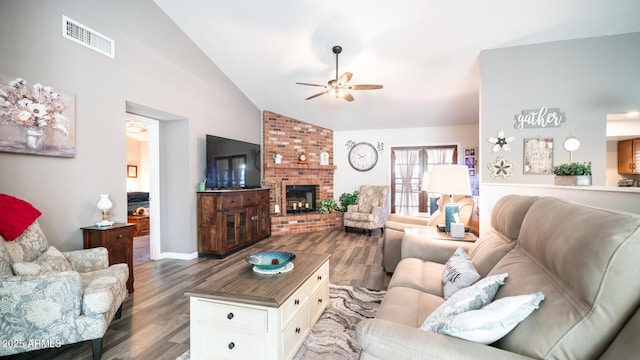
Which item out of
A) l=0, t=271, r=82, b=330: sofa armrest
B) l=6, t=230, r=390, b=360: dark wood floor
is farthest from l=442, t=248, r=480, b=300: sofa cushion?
l=0, t=271, r=82, b=330: sofa armrest

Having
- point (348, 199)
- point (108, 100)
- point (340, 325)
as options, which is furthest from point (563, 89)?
point (108, 100)

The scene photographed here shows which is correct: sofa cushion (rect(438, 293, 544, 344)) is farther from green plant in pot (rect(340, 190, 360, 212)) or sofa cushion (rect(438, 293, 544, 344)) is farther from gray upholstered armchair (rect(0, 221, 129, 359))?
green plant in pot (rect(340, 190, 360, 212))

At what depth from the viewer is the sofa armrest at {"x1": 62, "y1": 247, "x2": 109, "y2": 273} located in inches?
85.7

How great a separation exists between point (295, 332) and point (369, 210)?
4338 millimetres

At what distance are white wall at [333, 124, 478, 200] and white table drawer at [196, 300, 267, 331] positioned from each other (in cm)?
529

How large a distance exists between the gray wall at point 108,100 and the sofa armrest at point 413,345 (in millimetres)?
2894

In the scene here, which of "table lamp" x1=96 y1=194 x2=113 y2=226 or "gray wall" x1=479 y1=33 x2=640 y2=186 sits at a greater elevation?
"gray wall" x1=479 y1=33 x2=640 y2=186

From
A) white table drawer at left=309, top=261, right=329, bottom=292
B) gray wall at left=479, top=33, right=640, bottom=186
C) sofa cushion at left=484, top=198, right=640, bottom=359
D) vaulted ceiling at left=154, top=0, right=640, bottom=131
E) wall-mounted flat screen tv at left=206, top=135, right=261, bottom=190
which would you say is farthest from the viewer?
wall-mounted flat screen tv at left=206, top=135, right=261, bottom=190

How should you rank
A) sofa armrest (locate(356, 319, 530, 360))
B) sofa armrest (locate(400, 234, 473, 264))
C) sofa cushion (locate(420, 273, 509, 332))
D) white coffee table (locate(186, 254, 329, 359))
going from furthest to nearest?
sofa armrest (locate(400, 234, 473, 264)) → white coffee table (locate(186, 254, 329, 359)) → sofa cushion (locate(420, 273, 509, 332)) → sofa armrest (locate(356, 319, 530, 360))

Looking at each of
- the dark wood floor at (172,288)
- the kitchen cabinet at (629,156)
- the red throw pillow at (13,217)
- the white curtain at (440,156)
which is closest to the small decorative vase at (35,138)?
the red throw pillow at (13,217)

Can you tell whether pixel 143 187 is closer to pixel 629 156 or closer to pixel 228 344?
pixel 228 344

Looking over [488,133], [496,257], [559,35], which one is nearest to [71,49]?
[496,257]

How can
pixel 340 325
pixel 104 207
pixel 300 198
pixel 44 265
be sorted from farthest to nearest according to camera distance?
pixel 300 198 < pixel 104 207 < pixel 340 325 < pixel 44 265

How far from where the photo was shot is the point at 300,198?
21.1ft
